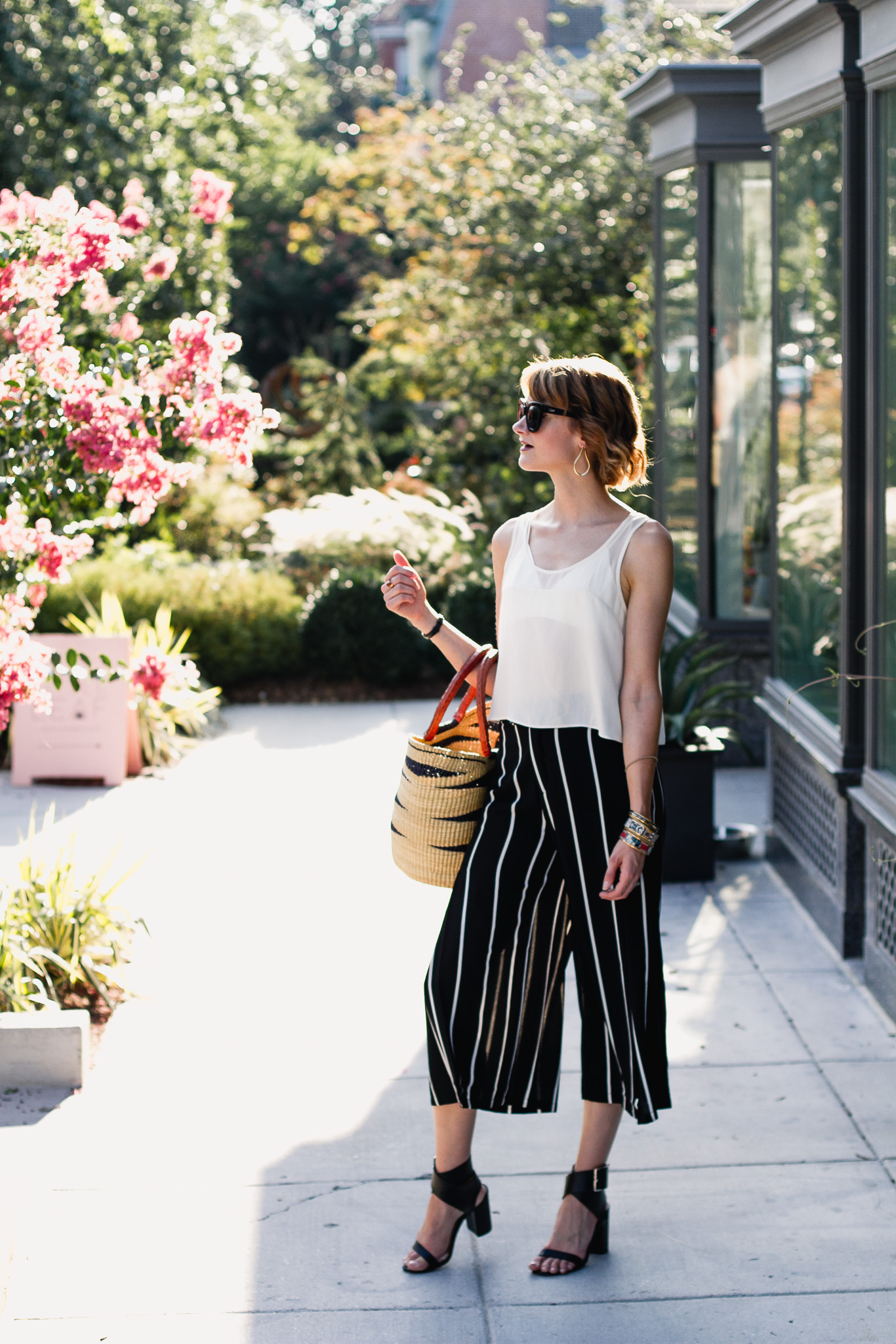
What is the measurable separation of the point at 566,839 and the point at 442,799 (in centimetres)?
29

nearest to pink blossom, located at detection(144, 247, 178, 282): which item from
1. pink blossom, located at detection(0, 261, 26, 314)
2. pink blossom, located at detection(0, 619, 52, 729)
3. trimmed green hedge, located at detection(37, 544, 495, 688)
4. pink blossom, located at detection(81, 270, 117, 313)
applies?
pink blossom, located at detection(81, 270, 117, 313)

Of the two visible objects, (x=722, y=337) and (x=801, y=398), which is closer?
(x=801, y=398)

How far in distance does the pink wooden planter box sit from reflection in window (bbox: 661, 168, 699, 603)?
3112mm

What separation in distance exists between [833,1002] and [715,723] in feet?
10.6

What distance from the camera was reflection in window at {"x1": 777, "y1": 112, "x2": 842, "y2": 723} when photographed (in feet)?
17.9

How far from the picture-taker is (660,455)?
870cm

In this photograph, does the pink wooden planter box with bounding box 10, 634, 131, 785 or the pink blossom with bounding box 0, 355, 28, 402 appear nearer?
the pink blossom with bounding box 0, 355, 28, 402

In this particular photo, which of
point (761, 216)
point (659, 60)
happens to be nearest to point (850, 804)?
point (761, 216)

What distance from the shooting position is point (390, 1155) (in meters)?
3.75

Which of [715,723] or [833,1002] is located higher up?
[715,723]

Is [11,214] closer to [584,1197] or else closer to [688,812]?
[584,1197]

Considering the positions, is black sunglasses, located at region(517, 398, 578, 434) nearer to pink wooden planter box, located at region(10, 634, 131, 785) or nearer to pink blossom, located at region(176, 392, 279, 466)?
pink blossom, located at region(176, 392, 279, 466)

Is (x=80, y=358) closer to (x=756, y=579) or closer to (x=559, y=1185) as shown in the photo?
(x=559, y=1185)

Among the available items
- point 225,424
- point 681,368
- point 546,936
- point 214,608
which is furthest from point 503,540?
point 214,608
